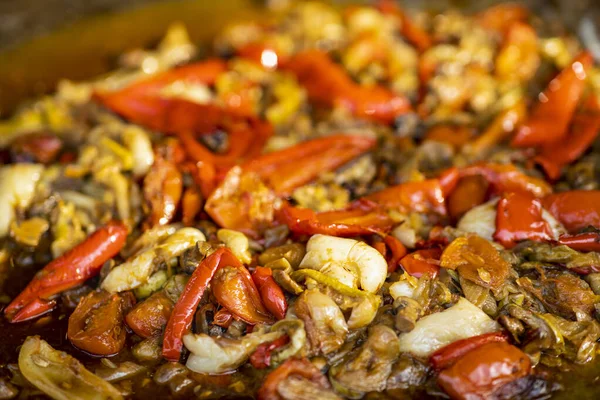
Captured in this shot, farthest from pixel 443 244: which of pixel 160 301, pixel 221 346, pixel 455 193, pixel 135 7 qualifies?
pixel 135 7

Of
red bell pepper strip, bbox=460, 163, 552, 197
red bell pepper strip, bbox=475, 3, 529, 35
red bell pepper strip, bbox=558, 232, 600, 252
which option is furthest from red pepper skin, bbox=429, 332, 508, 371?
red bell pepper strip, bbox=475, 3, 529, 35

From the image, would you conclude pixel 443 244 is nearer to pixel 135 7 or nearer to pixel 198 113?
pixel 198 113

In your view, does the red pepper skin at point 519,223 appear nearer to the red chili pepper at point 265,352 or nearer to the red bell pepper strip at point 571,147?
the red bell pepper strip at point 571,147

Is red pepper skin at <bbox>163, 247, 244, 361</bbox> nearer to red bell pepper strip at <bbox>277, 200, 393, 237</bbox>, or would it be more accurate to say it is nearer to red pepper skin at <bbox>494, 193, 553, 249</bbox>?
red bell pepper strip at <bbox>277, 200, 393, 237</bbox>

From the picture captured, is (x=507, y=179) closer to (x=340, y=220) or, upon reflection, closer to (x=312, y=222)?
(x=340, y=220)

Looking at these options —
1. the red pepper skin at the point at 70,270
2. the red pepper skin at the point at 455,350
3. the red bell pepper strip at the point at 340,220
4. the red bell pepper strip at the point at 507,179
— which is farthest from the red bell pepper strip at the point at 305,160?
the red pepper skin at the point at 455,350

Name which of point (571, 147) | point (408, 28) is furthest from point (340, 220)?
point (408, 28)
